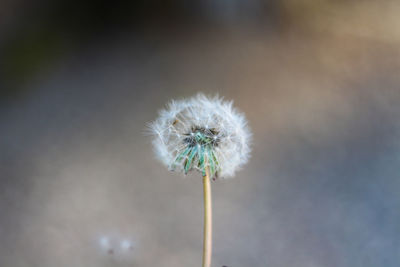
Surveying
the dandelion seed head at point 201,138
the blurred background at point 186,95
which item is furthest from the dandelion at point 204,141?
the blurred background at point 186,95

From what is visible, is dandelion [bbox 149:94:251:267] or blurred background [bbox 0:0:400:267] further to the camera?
blurred background [bbox 0:0:400:267]

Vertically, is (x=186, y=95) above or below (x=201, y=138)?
above

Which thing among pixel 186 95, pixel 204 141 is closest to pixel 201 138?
pixel 204 141

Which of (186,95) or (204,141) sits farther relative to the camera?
(186,95)

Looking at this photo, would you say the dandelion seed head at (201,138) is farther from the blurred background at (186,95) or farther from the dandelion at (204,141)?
the blurred background at (186,95)

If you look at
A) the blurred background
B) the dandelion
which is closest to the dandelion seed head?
the dandelion

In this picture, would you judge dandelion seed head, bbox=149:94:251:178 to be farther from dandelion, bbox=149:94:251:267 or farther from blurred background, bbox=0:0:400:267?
blurred background, bbox=0:0:400:267

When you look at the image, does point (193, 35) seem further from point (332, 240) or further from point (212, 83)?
point (332, 240)

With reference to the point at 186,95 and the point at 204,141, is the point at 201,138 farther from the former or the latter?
the point at 186,95
